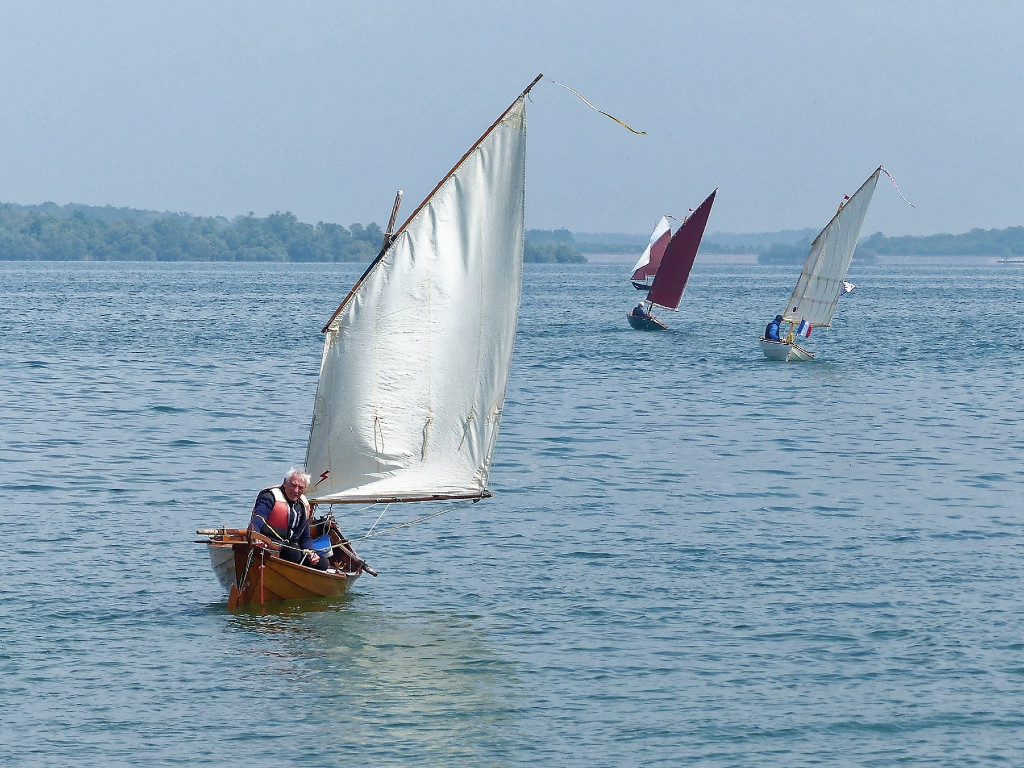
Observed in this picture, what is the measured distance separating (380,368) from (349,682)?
535cm

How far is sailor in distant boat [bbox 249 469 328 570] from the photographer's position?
74.6 feet

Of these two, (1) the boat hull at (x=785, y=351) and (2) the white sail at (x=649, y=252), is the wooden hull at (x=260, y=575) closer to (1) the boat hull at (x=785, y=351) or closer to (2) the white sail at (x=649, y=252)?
(1) the boat hull at (x=785, y=351)

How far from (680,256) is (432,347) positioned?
231 ft

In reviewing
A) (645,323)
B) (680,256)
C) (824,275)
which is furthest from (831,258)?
(645,323)

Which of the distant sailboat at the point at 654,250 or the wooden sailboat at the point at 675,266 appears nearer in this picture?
Answer: the wooden sailboat at the point at 675,266

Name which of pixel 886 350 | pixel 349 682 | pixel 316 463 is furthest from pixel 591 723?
pixel 886 350

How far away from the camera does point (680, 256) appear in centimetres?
9256

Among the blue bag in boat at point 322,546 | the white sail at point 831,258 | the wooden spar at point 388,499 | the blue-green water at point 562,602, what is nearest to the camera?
the blue-green water at point 562,602

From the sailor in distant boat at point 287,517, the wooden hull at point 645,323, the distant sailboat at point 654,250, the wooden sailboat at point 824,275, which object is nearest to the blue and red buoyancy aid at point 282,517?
the sailor in distant boat at point 287,517

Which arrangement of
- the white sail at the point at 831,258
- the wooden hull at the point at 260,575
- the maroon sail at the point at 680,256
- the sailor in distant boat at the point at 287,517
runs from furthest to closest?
the maroon sail at the point at 680,256
the white sail at the point at 831,258
the wooden hull at the point at 260,575
the sailor in distant boat at the point at 287,517

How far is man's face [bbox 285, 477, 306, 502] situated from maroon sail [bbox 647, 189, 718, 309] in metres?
69.4

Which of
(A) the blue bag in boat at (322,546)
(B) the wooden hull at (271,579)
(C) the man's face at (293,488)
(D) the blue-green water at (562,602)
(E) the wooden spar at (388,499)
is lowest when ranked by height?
(D) the blue-green water at (562,602)

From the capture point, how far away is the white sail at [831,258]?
72.3 metres

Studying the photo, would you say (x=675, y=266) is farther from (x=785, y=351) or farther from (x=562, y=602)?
(x=562, y=602)
